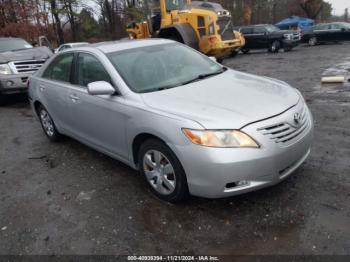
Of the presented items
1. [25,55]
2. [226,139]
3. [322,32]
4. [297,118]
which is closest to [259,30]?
[322,32]

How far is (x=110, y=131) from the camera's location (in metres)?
3.80

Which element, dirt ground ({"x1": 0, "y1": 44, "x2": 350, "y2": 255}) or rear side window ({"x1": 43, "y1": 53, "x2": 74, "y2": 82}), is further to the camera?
rear side window ({"x1": 43, "y1": 53, "x2": 74, "y2": 82})

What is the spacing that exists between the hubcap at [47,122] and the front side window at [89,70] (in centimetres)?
135

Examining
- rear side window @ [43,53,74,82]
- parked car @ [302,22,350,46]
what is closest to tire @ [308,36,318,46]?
parked car @ [302,22,350,46]

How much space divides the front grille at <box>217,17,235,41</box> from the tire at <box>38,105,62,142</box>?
30.6ft

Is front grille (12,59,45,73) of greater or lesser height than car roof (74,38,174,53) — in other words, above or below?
below

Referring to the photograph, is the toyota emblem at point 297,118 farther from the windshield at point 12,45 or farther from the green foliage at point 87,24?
the green foliage at point 87,24

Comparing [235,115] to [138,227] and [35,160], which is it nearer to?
[138,227]

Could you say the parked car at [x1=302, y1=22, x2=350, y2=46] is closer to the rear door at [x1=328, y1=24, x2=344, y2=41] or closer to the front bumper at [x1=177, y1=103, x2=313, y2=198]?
the rear door at [x1=328, y1=24, x2=344, y2=41]

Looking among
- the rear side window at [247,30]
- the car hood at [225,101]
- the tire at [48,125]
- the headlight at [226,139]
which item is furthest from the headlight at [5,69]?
the rear side window at [247,30]

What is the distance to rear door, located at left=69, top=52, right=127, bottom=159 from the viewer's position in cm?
365

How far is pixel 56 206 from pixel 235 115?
214 centimetres

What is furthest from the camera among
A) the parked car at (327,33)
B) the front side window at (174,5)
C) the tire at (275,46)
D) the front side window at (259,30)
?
the parked car at (327,33)

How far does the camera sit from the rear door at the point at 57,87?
15.1ft
